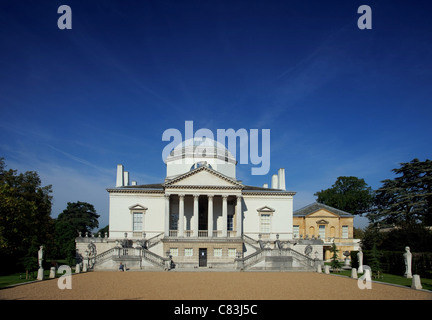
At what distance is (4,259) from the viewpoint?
3397 cm

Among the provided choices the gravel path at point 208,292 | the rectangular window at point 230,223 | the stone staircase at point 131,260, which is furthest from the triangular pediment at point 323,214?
the gravel path at point 208,292

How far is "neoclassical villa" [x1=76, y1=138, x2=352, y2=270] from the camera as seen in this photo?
3877 centimetres

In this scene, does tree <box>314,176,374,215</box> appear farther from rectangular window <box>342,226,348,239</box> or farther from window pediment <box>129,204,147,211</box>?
window pediment <box>129,204,147,211</box>

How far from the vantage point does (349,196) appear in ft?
252

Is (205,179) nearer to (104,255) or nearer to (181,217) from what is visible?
(181,217)

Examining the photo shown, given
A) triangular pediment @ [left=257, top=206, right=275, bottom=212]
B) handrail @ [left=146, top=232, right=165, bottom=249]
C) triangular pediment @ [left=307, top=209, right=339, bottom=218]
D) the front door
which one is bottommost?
the front door

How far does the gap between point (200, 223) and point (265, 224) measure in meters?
7.87

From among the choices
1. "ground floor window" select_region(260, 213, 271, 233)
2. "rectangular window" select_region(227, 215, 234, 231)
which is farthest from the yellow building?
"rectangular window" select_region(227, 215, 234, 231)

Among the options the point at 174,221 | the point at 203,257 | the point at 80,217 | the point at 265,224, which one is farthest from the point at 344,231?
the point at 80,217

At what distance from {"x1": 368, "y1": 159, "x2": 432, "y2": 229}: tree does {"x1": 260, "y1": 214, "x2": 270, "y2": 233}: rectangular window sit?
15.9m

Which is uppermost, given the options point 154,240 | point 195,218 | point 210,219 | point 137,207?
point 137,207

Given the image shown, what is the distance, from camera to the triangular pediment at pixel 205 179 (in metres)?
41.4
